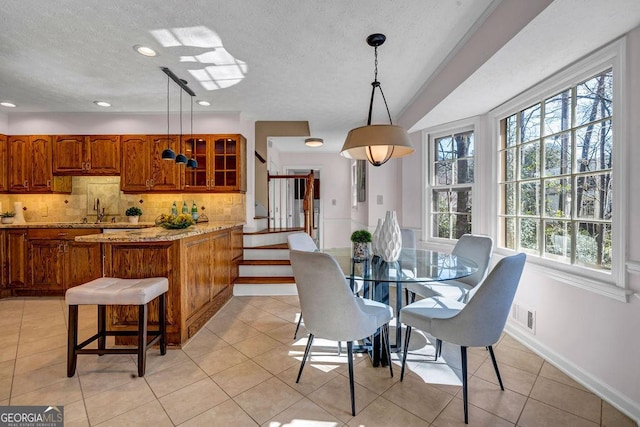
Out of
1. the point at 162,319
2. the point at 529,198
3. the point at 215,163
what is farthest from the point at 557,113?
the point at 215,163

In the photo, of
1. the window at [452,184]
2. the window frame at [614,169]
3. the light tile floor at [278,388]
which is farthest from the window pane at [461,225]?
the light tile floor at [278,388]

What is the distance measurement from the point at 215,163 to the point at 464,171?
3.34m

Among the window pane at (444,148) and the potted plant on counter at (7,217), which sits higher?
the window pane at (444,148)

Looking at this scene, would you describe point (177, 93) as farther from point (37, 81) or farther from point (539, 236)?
point (539, 236)

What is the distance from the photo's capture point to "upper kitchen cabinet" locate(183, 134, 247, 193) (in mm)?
4223

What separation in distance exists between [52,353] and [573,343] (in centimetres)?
400

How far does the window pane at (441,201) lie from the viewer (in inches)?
147

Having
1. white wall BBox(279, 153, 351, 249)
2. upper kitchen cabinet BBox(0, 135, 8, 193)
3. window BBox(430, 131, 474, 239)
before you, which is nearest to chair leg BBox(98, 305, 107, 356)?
upper kitchen cabinet BBox(0, 135, 8, 193)

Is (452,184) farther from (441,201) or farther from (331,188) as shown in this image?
(331,188)

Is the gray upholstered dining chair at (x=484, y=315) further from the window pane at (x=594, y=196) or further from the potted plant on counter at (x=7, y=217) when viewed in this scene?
the potted plant on counter at (x=7, y=217)

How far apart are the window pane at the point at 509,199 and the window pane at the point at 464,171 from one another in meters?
0.45

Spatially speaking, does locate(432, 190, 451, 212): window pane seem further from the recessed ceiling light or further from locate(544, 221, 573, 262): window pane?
the recessed ceiling light

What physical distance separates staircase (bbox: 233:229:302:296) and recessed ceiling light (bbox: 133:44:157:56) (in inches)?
101

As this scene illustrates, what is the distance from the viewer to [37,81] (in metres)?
3.19
